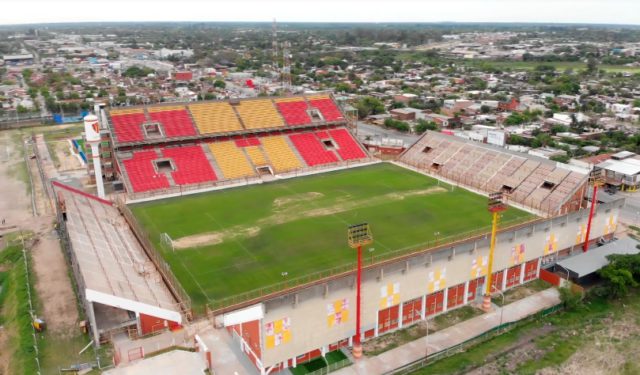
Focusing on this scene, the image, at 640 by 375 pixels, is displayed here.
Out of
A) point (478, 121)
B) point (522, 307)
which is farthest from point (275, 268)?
point (478, 121)

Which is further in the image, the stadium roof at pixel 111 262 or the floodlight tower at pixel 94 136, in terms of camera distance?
the floodlight tower at pixel 94 136

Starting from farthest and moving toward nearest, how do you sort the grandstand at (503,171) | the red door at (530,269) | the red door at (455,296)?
1. the grandstand at (503,171)
2. the red door at (530,269)
3. the red door at (455,296)

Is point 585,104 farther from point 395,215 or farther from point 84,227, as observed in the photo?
point 84,227

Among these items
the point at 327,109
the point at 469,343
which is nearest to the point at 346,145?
the point at 327,109

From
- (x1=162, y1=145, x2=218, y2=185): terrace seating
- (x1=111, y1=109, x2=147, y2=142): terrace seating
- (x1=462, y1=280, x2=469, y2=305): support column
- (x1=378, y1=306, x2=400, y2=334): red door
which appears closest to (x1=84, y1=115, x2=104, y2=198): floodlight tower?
(x1=111, y1=109, x2=147, y2=142): terrace seating

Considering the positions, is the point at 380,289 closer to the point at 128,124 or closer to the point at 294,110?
the point at 128,124

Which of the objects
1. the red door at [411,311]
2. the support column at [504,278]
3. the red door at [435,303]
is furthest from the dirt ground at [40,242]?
the support column at [504,278]

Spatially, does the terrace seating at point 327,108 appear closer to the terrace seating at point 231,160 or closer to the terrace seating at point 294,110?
the terrace seating at point 294,110
